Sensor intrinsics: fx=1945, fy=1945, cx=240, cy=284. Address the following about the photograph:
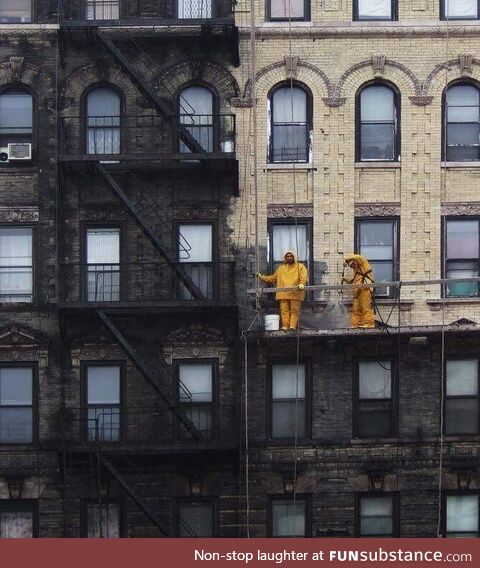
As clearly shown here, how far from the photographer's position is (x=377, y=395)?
36875 millimetres

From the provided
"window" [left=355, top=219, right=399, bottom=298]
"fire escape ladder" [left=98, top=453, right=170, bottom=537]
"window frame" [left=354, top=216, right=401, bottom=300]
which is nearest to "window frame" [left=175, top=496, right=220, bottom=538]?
"fire escape ladder" [left=98, top=453, right=170, bottom=537]

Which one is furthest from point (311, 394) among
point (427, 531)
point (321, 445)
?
point (427, 531)

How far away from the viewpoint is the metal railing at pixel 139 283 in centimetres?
3659

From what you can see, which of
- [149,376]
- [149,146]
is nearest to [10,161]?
[149,146]

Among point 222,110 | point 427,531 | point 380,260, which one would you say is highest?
point 222,110

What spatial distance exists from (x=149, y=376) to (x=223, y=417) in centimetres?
168

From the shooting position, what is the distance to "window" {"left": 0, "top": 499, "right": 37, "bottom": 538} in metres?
36.4

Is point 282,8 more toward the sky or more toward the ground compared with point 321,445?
more toward the sky

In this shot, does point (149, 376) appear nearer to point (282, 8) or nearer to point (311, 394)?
point (311, 394)

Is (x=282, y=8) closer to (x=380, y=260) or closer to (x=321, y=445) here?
(x=380, y=260)

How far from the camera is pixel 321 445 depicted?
36.6m

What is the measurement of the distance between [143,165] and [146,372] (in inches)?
152

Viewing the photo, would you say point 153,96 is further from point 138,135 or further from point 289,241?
point 289,241

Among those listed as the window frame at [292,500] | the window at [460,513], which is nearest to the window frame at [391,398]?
the window frame at [292,500]
